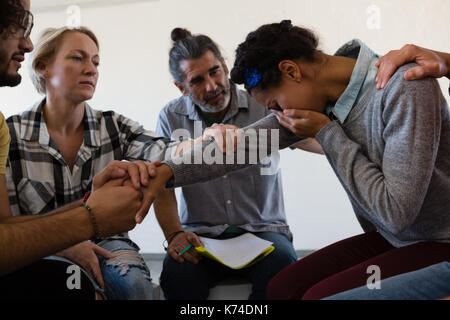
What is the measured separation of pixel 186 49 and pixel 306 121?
85 centimetres

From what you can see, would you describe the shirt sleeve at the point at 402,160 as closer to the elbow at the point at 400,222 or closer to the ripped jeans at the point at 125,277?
the elbow at the point at 400,222

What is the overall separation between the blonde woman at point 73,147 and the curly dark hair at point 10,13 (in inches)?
15.0

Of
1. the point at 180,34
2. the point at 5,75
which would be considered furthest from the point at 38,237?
the point at 180,34

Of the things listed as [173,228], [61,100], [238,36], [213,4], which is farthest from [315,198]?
[61,100]

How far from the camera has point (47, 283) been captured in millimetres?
1092

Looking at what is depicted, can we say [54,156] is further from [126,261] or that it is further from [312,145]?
Answer: [312,145]

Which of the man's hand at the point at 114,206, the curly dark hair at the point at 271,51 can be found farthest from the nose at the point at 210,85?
the man's hand at the point at 114,206

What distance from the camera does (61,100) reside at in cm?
156

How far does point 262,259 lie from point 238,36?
217 cm

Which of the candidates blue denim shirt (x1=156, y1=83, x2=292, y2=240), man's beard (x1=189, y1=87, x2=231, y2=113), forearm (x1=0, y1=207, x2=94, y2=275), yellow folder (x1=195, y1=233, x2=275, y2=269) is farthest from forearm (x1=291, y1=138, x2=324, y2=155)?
forearm (x1=0, y1=207, x2=94, y2=275)

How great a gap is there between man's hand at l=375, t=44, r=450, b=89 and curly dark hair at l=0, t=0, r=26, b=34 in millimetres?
949

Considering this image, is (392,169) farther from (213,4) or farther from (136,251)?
(213,4)

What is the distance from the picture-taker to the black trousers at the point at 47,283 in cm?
106

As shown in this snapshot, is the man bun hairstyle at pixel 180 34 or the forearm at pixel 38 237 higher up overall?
the man bun hairstyle at pixel 180 34
